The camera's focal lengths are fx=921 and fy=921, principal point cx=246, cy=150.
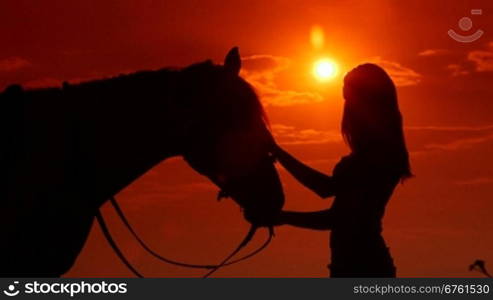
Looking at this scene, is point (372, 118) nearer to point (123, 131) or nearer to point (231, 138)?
point (231, 138)

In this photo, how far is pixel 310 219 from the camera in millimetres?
6668

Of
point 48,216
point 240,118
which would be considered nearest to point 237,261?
point 240,118

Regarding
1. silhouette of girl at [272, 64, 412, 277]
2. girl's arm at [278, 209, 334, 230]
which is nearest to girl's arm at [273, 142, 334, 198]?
girl's arm at [278, 209, 334, 230]

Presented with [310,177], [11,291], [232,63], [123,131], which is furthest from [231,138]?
[11,291]

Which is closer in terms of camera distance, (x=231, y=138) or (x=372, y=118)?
(x=231, y=138)

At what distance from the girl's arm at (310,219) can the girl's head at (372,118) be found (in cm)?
55

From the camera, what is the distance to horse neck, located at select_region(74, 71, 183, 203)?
19.3 feet

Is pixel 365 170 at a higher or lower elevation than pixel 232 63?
lower

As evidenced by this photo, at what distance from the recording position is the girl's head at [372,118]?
637cm

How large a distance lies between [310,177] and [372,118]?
764 millimetres

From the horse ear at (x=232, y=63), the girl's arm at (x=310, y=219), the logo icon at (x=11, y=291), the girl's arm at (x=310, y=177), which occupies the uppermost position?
the horse ear at (x=232, y=63)

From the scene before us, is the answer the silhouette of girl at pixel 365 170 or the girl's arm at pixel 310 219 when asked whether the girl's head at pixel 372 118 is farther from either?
the girl's arm at pixel 310 219

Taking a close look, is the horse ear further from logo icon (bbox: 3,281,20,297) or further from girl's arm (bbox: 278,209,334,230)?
logo icon (bbox: 3,281,20,297)

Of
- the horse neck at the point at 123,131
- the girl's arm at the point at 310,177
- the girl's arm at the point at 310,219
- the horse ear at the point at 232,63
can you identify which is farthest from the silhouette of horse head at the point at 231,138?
the girl's arm at the point at 310,177
